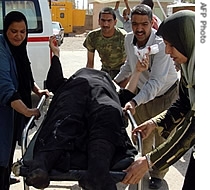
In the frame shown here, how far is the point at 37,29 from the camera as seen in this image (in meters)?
6.98

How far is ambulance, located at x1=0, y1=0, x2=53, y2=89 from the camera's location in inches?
275

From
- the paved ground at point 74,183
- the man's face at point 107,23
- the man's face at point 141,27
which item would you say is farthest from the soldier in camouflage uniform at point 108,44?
the paved ground at point 74,183

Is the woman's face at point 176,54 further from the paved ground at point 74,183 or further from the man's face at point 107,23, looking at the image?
the man's face at point 107,23

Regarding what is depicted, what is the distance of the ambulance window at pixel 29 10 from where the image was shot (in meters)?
6.98

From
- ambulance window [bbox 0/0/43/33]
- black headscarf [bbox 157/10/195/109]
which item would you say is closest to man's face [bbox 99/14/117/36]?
black headscarf [bbox 157/10/195/109]

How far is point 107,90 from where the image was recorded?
9.96ft

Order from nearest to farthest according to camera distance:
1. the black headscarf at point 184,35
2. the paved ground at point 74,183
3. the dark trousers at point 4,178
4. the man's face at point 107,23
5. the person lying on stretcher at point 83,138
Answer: the black headscarf at point 184,35 < the person lying on stretcher at point 83,138 < the dark trousers at point 4,178 < the paved ground at point 74,183 < the man's face at point 107,23

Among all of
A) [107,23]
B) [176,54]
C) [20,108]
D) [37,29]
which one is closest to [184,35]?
[176,54]

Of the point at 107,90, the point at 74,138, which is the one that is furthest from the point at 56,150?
the point at 107,90

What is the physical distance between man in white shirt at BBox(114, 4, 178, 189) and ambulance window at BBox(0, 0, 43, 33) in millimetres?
3291

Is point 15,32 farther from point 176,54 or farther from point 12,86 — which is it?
point 176,54

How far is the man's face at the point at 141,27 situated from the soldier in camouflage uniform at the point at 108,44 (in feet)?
3.61
